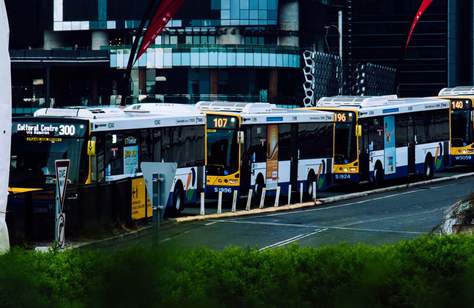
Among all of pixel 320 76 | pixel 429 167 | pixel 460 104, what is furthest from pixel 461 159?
pixel 320 76

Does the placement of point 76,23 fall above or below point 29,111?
above

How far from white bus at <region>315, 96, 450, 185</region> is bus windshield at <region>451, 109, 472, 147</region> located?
2.22 meters

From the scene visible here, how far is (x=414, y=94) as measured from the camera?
13650 cm

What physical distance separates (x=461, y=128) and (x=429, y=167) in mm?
3816

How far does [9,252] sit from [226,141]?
3313cm

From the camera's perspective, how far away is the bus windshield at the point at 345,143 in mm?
44000

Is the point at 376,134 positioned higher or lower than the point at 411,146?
higher

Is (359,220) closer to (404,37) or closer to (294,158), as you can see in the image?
(294,158)

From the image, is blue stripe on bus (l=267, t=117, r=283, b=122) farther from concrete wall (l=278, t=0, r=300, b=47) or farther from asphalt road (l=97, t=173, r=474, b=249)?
concrete wall (l=278, t=0, r=300, b=47)

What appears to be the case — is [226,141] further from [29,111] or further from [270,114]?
[29,111]

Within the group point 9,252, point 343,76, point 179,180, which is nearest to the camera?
point 9,252

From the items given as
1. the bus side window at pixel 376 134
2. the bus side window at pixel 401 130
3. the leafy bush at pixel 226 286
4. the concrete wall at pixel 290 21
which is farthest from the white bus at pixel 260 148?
the concrete wall at pixel 290 21

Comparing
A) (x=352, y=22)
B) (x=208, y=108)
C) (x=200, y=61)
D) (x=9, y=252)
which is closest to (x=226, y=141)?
(x=208, y=108)

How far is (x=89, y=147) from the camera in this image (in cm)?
2973
